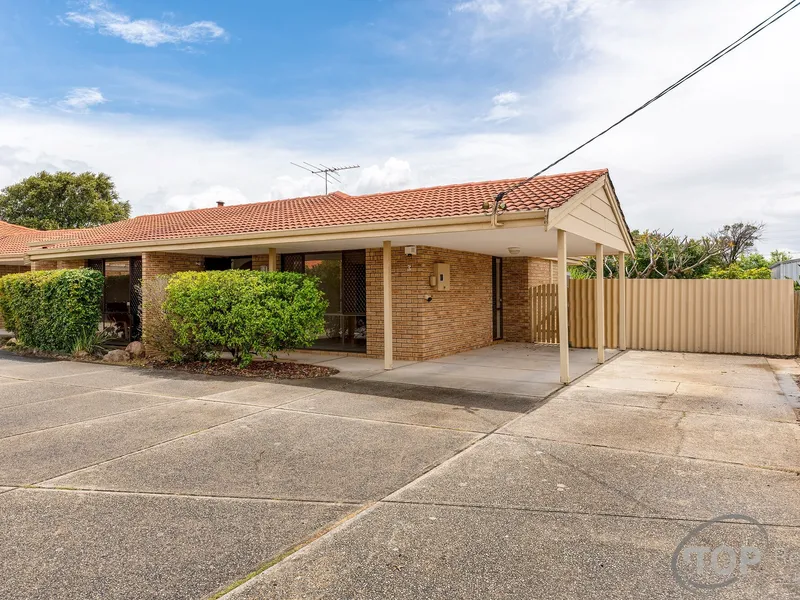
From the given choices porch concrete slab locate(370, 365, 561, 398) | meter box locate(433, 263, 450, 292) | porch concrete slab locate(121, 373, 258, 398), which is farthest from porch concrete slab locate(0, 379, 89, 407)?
meter box locate(433, 263, 450, 292)

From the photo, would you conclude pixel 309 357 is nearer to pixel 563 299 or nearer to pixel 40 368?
pixel 40 368

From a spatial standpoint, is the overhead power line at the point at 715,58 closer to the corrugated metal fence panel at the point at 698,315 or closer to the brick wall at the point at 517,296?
the corrugated metal fence panel at the point at 698,315

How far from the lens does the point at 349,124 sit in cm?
1498

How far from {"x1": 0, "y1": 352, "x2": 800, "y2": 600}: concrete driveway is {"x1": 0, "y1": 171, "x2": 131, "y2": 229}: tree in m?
33.1

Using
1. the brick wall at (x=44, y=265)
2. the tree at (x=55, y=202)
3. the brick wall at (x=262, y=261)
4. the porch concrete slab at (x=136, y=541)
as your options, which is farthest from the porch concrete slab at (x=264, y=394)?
the tree at (x=55, y=202)

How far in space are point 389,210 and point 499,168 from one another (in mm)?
5385

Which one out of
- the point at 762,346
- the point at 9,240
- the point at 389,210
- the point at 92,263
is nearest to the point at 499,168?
the point at 389,210

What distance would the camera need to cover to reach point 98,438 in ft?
18.5

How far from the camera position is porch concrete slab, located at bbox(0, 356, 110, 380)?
10.1 meters

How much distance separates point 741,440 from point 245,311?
7.78m

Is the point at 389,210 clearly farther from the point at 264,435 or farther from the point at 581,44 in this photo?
the point at 264,435

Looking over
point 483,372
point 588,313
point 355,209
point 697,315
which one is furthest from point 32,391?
point 697,315

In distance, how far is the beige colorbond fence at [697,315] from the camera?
39.8ft
